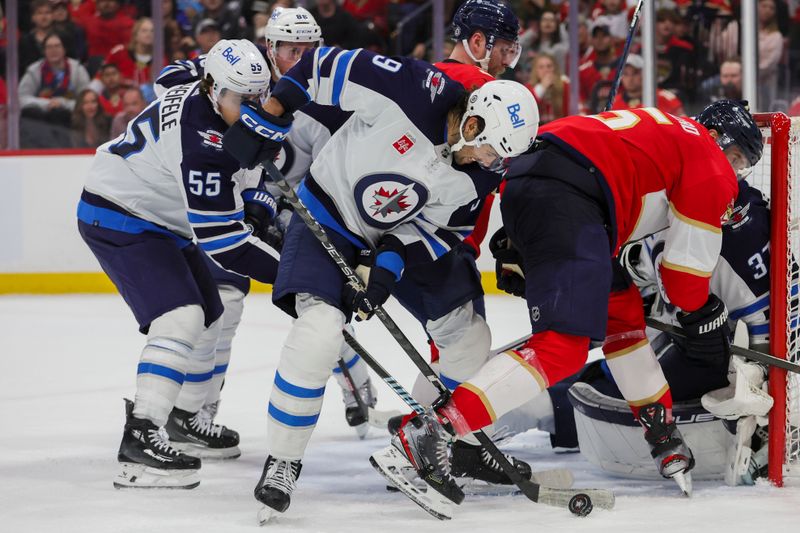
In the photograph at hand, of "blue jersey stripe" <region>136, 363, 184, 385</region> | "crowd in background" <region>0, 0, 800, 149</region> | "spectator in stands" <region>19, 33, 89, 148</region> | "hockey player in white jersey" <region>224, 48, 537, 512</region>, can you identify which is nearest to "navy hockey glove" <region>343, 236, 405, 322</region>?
"hockey player in white jersey" <region>224, 48, 537, 512</region>

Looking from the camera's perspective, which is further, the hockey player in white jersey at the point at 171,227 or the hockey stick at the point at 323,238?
the hockey player in white jersey at the point at 171,227

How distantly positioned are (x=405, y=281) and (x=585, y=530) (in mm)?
716

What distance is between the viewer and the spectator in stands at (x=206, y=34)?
21.8 feet

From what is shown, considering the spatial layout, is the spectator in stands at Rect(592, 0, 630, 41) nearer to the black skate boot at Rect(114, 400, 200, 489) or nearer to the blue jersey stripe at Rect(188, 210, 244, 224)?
the blue jersey stripe at Rect(188, 210, 244, 224)

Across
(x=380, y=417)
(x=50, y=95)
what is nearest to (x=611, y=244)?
(x=380, y=417)

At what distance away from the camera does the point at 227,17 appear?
267 inches

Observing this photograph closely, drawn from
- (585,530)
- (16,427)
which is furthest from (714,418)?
(16,427)

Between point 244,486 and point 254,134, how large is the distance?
0.85m

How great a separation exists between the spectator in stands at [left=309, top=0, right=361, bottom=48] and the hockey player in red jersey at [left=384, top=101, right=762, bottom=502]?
13.7ft

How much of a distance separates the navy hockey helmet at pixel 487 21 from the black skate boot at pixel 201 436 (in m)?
1.24

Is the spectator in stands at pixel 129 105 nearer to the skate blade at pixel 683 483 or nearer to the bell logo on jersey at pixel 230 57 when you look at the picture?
the bell logo on jersey at pixel 230 57

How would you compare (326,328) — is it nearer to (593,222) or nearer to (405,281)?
(405,281)

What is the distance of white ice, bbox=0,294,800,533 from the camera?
2.31m

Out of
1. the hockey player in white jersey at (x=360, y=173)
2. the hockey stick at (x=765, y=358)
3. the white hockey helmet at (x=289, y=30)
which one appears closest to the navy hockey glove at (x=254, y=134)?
the hockey player in white jersey at (x=360, y=173)
